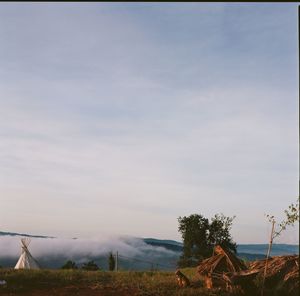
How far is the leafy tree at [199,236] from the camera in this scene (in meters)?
46.6

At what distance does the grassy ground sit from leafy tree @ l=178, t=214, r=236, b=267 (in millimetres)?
28874

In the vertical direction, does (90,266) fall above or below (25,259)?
below

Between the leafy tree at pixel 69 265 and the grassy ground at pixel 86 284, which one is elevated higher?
the grassy ground at pixel 86 284

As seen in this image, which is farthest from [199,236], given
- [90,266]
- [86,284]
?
[86,284]

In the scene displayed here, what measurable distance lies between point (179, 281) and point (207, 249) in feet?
103

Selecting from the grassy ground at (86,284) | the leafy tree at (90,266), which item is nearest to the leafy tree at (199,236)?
the leafy tree at (90,266)

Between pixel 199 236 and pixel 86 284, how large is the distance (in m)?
31.4

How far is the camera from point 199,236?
153ft

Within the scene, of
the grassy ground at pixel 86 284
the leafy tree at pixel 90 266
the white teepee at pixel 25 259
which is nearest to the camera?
the grassy ground at pixel 86 284

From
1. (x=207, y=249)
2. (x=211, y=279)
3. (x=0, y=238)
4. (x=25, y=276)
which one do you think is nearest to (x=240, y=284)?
(x=211, y=279)

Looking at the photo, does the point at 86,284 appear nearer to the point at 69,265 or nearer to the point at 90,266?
the point at 69,265

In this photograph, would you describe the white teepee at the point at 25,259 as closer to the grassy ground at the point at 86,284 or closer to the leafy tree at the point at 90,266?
the leafy tree at the point at 90,266

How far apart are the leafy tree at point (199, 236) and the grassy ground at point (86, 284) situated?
28.9 metres

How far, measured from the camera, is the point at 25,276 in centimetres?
1709
